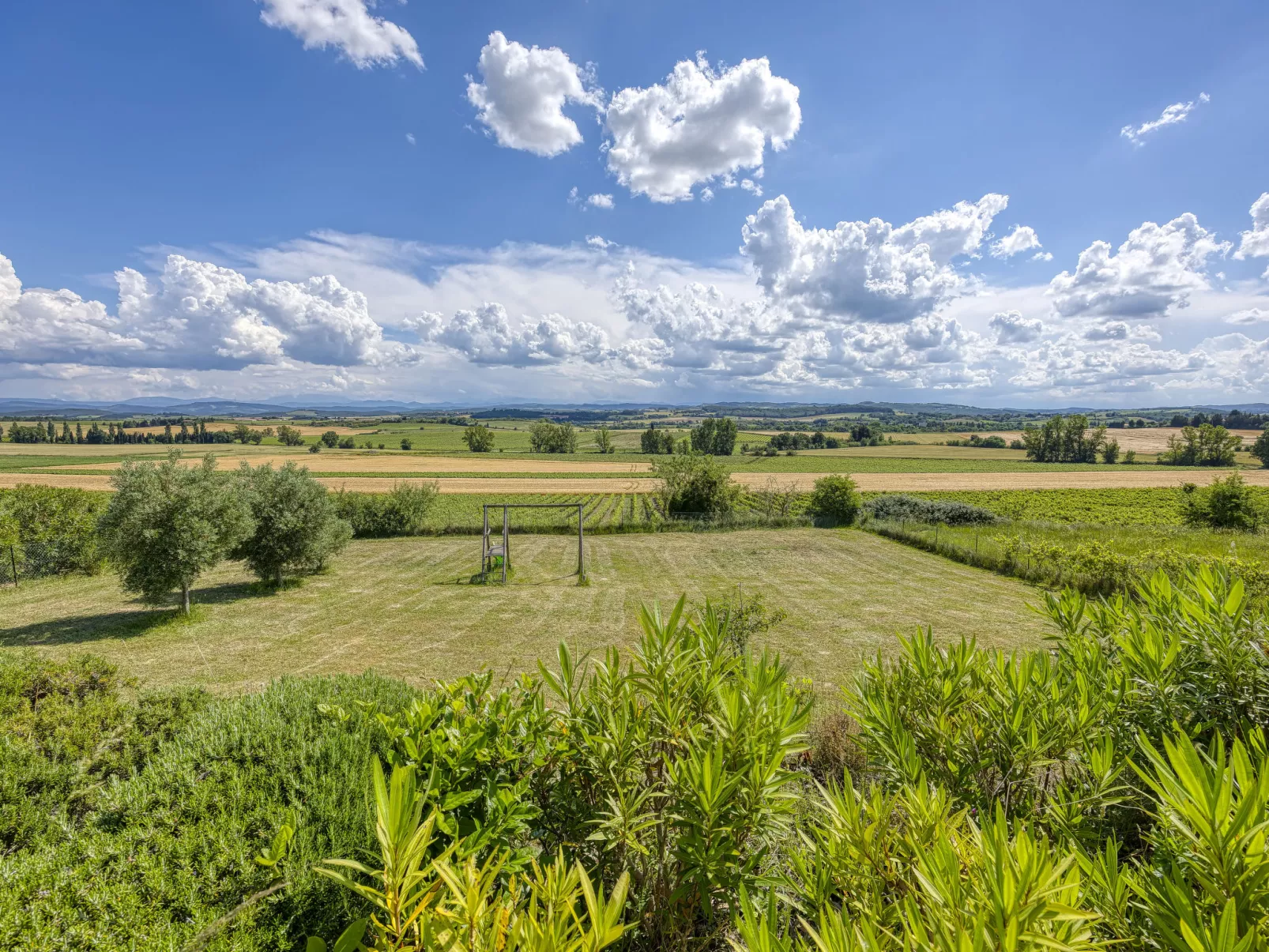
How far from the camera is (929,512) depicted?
35094 millimetres

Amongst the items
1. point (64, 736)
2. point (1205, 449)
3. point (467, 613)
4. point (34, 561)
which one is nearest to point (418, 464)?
point (34, 561)

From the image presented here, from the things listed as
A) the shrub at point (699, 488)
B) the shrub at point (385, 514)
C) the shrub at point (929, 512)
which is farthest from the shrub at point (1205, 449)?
the shrub at point (385, 514)

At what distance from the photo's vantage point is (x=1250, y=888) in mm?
1330

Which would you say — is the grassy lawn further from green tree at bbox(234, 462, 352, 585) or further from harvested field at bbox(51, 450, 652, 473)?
harvested field at bbox(51, 450, 652, 473)

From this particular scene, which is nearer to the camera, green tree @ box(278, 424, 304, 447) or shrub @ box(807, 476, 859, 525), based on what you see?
shrub @ box(807, 476, 859, 525)

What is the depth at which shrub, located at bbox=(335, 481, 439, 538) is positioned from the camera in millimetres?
29859

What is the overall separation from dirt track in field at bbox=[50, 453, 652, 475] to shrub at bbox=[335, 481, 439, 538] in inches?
1258

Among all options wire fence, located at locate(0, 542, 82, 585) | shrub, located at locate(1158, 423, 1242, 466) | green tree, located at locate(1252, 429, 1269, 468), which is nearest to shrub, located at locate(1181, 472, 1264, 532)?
wire fence, located at locate(0, 542, 82, 585)

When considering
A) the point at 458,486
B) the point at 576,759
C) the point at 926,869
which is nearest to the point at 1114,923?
the point at 926,869

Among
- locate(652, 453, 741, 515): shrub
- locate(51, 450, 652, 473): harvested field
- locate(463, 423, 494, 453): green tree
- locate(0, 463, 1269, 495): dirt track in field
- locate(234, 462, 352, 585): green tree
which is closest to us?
locate(234, 462, 352, 585): green tree

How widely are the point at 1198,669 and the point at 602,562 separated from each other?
71.1 ft

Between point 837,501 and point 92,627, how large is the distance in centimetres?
3468

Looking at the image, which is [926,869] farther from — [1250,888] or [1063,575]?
[1063,575]

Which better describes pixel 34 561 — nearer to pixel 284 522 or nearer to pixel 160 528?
pixel 284 522
